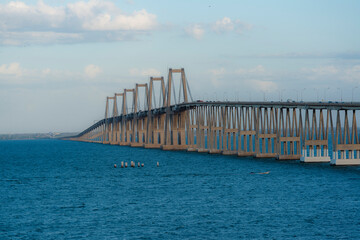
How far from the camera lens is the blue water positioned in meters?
46.4

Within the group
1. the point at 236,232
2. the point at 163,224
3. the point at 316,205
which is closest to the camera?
the point at 236,232

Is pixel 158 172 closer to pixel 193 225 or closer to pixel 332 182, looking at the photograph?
pixel 332 182

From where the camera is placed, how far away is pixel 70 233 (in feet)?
152

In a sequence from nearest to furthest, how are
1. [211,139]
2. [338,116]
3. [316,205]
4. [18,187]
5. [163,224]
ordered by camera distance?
[163,224] < [316,205] < [18,187] < [338,116] < [211,139]

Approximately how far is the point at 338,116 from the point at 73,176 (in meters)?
37.5

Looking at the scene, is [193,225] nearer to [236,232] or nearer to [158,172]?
[236,232]

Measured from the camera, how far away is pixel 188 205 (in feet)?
189

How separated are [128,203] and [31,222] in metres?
11.0

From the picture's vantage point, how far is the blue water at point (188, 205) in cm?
4638

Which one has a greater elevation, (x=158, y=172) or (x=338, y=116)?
(x=338, y=116)

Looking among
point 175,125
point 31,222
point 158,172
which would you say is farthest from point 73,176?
point 175,125

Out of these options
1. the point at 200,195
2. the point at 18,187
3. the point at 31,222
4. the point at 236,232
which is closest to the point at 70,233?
the point at 31,222

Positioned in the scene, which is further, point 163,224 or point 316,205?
point 316,205

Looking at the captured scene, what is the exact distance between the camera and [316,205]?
56.3 m
